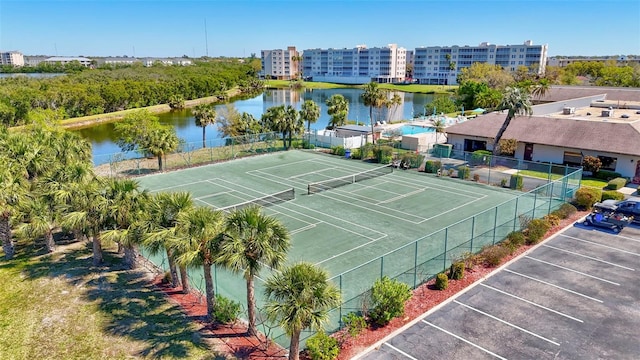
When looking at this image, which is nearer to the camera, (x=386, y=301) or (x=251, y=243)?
(x=251, y=243)

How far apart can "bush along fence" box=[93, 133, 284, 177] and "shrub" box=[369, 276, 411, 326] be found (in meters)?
29.2

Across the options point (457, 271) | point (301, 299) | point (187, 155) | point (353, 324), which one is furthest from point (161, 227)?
point (187, 155)

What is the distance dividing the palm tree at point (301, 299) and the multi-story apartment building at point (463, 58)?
163409 millimetres

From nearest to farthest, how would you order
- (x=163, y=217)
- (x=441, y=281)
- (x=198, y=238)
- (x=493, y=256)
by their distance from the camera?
(x=198, y=238)
(x=163, y=217)
(x=441, y=281)
(x=493, y=256)

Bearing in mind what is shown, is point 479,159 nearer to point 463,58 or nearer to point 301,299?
point 301,299

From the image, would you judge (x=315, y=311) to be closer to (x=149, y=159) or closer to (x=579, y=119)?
(x=149, y=159)

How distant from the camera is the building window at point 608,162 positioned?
3894 centimetres

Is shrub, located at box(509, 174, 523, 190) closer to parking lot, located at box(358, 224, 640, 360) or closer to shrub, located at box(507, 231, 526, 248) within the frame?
parking lot, located at box(358, 224, 640, 360)

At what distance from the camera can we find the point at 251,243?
14.0 meters

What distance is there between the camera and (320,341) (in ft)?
46.6

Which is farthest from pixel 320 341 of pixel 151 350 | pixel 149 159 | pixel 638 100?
pixel 638 100

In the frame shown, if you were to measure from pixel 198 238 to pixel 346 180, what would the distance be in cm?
2389

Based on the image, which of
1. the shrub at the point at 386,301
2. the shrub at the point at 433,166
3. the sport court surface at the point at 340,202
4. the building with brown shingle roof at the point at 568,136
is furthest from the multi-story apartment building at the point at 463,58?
the shrub at the point at 386,301

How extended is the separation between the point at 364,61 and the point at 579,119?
531 feet
